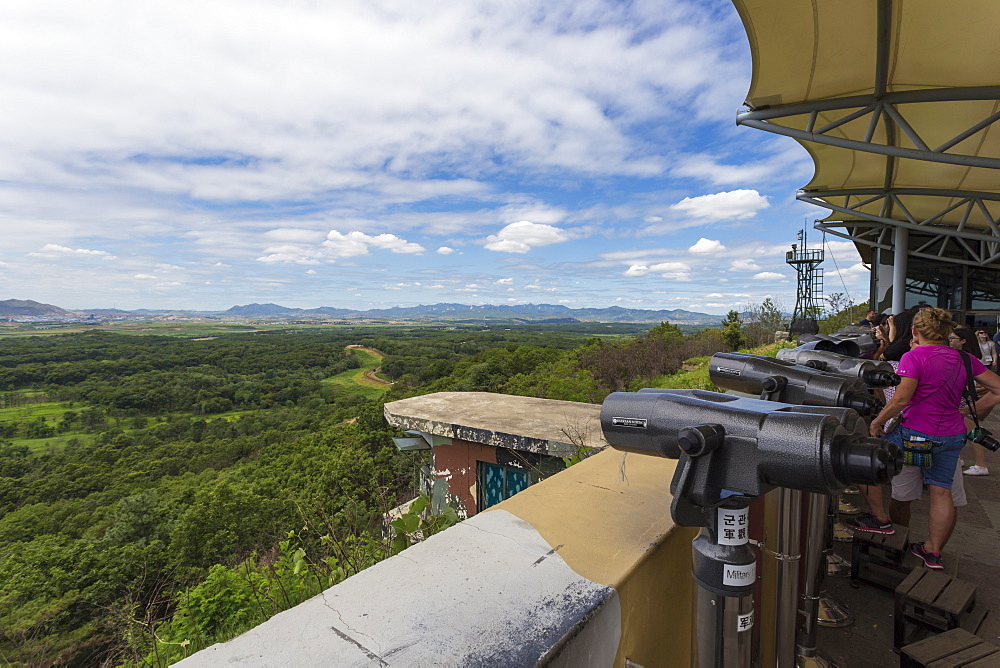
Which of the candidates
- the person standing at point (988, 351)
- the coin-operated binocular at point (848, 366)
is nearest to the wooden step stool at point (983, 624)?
the coin-operated binocular at point (848, 366)

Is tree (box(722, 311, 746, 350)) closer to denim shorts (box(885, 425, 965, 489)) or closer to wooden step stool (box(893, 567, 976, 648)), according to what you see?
denim shorts (box(885, 425, 965, 489))

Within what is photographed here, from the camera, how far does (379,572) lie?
1083 mm

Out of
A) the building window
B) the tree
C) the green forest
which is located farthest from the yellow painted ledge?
the tree

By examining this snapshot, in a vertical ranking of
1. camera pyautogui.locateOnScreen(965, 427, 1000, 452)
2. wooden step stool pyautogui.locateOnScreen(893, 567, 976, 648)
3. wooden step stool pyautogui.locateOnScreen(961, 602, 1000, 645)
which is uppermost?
camera pyautogui.locateOnScreen(965, 427, 1000, 452)

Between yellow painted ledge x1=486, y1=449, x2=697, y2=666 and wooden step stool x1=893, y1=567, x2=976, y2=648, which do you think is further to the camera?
wooden step stool x1=893, y1=567, x2=976, y2=648

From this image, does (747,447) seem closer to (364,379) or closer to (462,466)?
(462,466)

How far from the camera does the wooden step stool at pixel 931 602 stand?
6.61 feet

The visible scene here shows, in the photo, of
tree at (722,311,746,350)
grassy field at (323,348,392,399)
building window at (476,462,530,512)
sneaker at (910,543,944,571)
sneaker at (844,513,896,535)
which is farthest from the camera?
grassy field at (323,348,392,399)

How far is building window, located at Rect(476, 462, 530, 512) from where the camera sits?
3744 mm

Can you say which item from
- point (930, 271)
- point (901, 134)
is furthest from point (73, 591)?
point (930, 271)

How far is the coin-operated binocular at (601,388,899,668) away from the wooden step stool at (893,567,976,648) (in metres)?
1.62

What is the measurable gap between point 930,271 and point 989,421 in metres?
13.4

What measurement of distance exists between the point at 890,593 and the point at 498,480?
2551 millimetres

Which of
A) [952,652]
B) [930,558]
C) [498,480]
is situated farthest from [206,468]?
[952,652]
